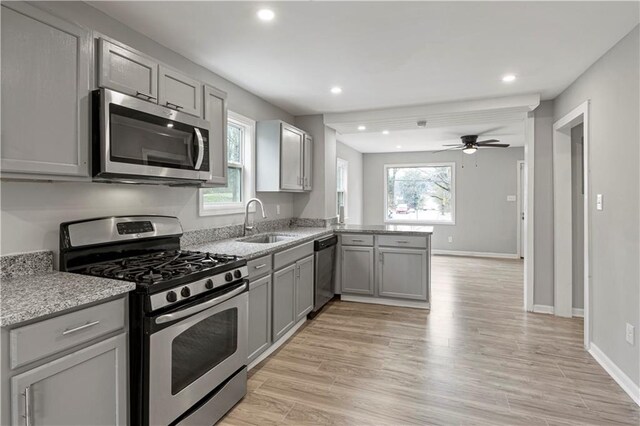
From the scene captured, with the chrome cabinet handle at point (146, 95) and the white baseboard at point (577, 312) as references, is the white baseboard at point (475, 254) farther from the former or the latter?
the chrome cabinet handle at point (146, 95)

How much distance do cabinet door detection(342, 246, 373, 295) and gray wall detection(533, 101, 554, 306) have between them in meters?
1.90

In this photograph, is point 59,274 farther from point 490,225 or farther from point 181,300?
point 490,225

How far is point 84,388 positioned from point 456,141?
22.8 feet

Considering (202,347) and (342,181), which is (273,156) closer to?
(202,347)

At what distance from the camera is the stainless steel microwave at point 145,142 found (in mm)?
1765

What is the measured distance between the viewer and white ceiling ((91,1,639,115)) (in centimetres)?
212

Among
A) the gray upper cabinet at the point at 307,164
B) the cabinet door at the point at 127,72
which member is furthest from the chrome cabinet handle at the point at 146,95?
the gray upper cabinet at the point at 307,164

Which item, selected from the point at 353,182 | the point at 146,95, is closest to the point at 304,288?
the point at 146,95

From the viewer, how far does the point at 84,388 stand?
1.38 m

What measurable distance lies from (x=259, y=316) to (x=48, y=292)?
149 centimetres

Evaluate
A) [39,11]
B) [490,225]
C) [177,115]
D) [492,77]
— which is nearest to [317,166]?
[492,77]

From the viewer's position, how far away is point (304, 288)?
3.52 metres

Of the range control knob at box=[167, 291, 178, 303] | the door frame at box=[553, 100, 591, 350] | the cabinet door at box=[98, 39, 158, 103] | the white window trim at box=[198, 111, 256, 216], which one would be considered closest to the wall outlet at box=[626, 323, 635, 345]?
the door frame at box=[553, 100, 591, 350]

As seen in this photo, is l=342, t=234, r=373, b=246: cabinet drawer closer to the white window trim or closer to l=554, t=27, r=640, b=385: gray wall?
the white window trim
